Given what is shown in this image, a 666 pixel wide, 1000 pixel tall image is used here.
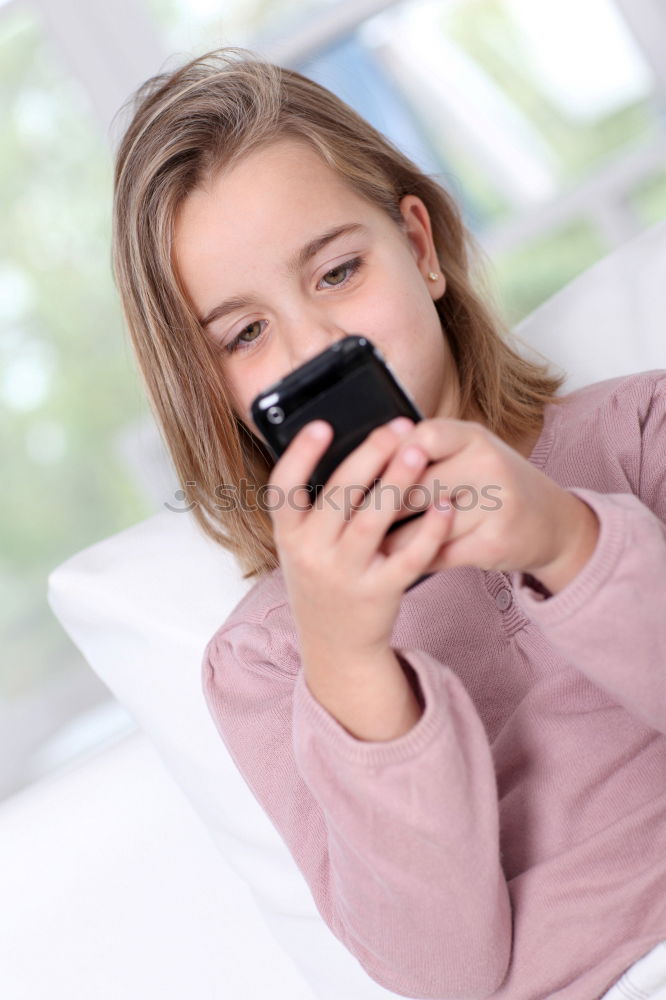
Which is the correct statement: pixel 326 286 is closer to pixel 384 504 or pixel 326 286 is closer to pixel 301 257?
pixel 301 257

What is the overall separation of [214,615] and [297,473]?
1.55ft

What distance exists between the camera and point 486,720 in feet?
2.96

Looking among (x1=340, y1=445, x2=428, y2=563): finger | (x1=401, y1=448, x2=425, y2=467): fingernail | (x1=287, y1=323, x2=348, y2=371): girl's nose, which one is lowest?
(x1=340, y1=445, x2=428, y2=563): finger

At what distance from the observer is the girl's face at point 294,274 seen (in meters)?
0.91

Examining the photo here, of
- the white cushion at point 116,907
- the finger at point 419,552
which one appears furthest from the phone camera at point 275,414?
the white cushion at point 116,907

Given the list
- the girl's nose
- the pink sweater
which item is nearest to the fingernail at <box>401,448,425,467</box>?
the pink sweater

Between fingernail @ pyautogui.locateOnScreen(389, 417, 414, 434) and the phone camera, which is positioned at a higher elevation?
the phone camera

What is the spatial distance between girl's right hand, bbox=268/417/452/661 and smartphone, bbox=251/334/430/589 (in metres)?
0.01

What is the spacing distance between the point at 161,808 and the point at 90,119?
1.73 meters

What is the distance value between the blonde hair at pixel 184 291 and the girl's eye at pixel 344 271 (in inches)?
4.0

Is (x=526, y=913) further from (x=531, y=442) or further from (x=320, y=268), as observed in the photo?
(x=320, y=268)

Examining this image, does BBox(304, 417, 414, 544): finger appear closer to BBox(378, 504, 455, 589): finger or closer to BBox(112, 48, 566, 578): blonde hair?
BBox(378, 504, 455, 589): finger

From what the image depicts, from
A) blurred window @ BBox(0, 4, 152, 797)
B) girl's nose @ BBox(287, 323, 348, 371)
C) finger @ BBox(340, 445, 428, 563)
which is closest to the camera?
finger @ BBox(340, 445, 428, 563)

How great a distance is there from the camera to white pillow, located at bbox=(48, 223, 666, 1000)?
1079 millimetres
